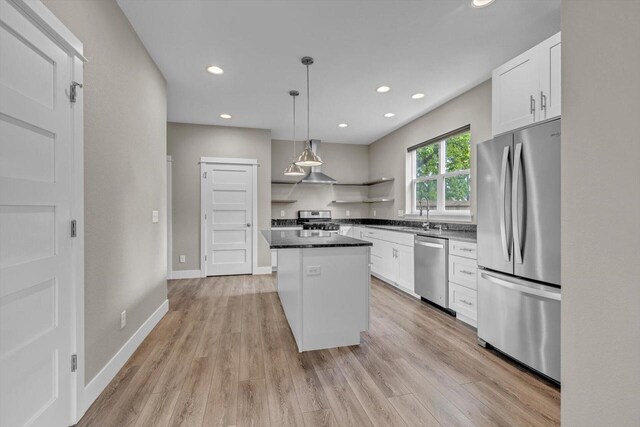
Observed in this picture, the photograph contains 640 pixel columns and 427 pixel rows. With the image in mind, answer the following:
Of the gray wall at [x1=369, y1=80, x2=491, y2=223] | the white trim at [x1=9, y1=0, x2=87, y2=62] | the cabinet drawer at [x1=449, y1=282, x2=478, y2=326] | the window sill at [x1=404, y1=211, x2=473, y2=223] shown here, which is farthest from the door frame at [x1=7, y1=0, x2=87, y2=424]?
the window sill at [x1=404, y1=211, x2=473, y2=223]

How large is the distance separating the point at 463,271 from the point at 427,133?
2.41 m

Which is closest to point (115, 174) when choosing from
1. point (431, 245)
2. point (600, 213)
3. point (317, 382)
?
point (317, 382)

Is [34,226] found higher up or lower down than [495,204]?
lower down

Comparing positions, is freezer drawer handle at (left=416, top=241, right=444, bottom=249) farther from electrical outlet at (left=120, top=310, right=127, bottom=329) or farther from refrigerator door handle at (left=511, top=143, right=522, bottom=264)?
electrical outlet at (left=120, top=310, right=127, bottom=329)

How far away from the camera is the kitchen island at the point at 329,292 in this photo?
227 cm

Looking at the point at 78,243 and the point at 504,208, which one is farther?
the point at 504,208

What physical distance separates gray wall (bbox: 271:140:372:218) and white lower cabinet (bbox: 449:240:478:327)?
2.81 m

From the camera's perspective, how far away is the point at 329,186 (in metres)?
6.15

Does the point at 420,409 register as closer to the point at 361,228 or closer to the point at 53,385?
the point at 53,385

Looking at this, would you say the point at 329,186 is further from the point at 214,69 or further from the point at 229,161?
the point at 214,69

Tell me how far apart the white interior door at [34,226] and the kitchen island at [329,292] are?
4.23 feet

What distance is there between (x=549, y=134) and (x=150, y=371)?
3317 millimetres

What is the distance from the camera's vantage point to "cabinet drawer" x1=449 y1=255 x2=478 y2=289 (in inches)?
107

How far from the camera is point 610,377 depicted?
786mm
